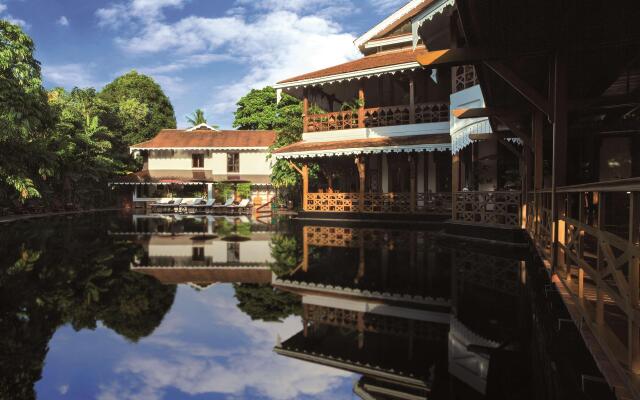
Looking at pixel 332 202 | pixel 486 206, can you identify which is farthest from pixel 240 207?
pixel 486 206

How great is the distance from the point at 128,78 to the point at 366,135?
156 feet

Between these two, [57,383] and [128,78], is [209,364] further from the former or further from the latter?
[128,78]

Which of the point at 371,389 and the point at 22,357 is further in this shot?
the point at 22,357

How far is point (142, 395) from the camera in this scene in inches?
141

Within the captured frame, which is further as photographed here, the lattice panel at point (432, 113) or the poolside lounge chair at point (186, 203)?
the poolside lounge chair at point (186, 203)

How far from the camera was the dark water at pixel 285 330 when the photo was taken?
3.71 meters

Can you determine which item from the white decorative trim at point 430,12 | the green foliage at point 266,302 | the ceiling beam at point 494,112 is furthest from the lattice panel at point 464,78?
the green foliage at point 266,302

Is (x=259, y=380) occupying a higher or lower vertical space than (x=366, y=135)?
lower

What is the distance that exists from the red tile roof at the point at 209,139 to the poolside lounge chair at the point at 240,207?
7.16 meters

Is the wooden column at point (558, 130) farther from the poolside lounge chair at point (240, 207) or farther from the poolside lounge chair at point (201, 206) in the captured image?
the poolside lounge chair at point (201, 206)

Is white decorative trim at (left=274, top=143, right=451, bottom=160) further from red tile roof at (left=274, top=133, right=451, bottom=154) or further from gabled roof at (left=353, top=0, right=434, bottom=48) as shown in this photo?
gabled roof at (left=353, top=0, right=434, bottom=48)

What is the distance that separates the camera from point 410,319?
540cm

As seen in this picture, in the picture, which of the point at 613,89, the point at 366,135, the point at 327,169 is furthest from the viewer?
the point at 327,169

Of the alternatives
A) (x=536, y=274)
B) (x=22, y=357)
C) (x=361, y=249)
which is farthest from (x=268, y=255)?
(x=22, y=357)
